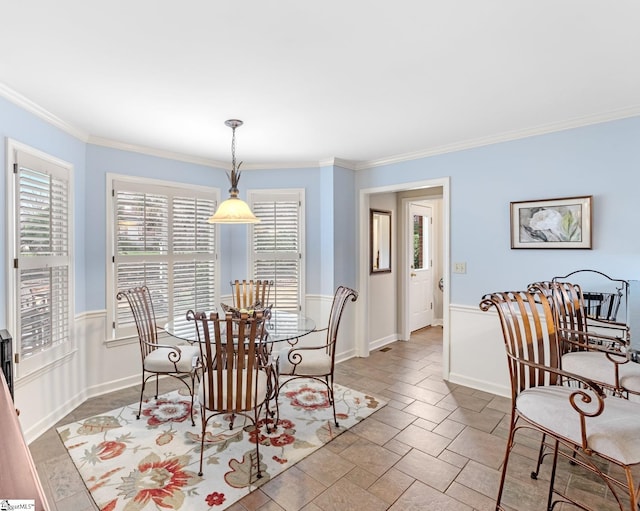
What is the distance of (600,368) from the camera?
6.75 feet

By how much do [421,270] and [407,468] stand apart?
4102mm

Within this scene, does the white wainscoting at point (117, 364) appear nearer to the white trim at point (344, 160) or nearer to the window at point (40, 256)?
the window at point (40, 256)

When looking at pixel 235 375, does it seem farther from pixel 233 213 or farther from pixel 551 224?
pixel 551 224

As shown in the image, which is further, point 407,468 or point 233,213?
point 233,213

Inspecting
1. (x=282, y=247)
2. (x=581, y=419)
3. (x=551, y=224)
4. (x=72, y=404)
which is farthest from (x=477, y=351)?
(x=72, y=404)

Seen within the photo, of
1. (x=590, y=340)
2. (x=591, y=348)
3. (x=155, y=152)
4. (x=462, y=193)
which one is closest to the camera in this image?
(x=591, y=348)

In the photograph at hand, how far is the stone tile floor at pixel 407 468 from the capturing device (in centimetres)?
194

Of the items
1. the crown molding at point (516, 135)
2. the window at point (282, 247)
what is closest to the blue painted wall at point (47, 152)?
the window at point (282, 247)

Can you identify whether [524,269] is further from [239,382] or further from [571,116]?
[239,382]

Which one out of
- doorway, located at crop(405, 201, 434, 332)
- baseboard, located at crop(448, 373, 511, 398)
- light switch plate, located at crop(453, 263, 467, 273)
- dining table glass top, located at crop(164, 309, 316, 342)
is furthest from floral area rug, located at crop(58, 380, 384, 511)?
doorway, located at crop(405, 201, 434, 332)

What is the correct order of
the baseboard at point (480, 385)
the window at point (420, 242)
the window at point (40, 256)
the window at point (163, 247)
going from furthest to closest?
the window at point (420, 242), the window at point (163, 247), the baseboard at point (480, 385), the window at point (40, 256)

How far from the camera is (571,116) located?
2902mm

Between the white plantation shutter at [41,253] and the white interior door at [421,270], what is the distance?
4495 millimetres

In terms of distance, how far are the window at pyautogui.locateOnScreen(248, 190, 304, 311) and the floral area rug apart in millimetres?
1428
